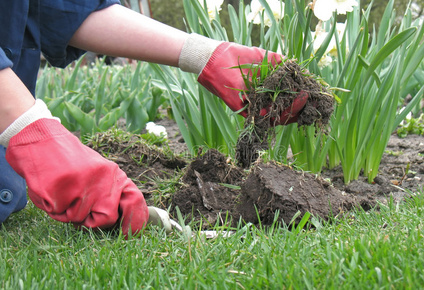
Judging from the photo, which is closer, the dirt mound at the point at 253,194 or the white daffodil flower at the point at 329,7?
the dirt mound at the point at 253,194

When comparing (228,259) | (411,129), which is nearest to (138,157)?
(228,259)

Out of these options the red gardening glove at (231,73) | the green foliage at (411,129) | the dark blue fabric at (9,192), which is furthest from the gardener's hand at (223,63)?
the green foliage at (411,129)

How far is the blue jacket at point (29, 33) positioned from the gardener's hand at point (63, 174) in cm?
38

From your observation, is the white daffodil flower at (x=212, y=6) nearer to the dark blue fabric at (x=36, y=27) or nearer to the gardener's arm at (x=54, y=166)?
the dark blue fabric at (x=36, y=27)

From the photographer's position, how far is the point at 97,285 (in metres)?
1.02

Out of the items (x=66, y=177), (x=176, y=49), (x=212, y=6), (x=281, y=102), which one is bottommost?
(x=66, y=177)

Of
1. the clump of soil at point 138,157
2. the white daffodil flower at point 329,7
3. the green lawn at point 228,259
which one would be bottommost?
the clump of soil at point 138,157

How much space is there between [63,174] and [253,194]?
24.1 inches

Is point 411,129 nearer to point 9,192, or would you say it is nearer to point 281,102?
point 281,102

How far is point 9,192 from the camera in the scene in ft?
5.39

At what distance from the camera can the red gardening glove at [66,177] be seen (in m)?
1.24

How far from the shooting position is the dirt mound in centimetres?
148

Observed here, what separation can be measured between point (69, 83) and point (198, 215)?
256 centimetres

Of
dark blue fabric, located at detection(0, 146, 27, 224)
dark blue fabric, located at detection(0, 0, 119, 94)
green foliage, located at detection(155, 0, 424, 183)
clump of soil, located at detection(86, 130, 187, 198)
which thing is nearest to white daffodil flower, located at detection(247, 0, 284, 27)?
green foliage, located at detection(155, 0, 424, 183)
